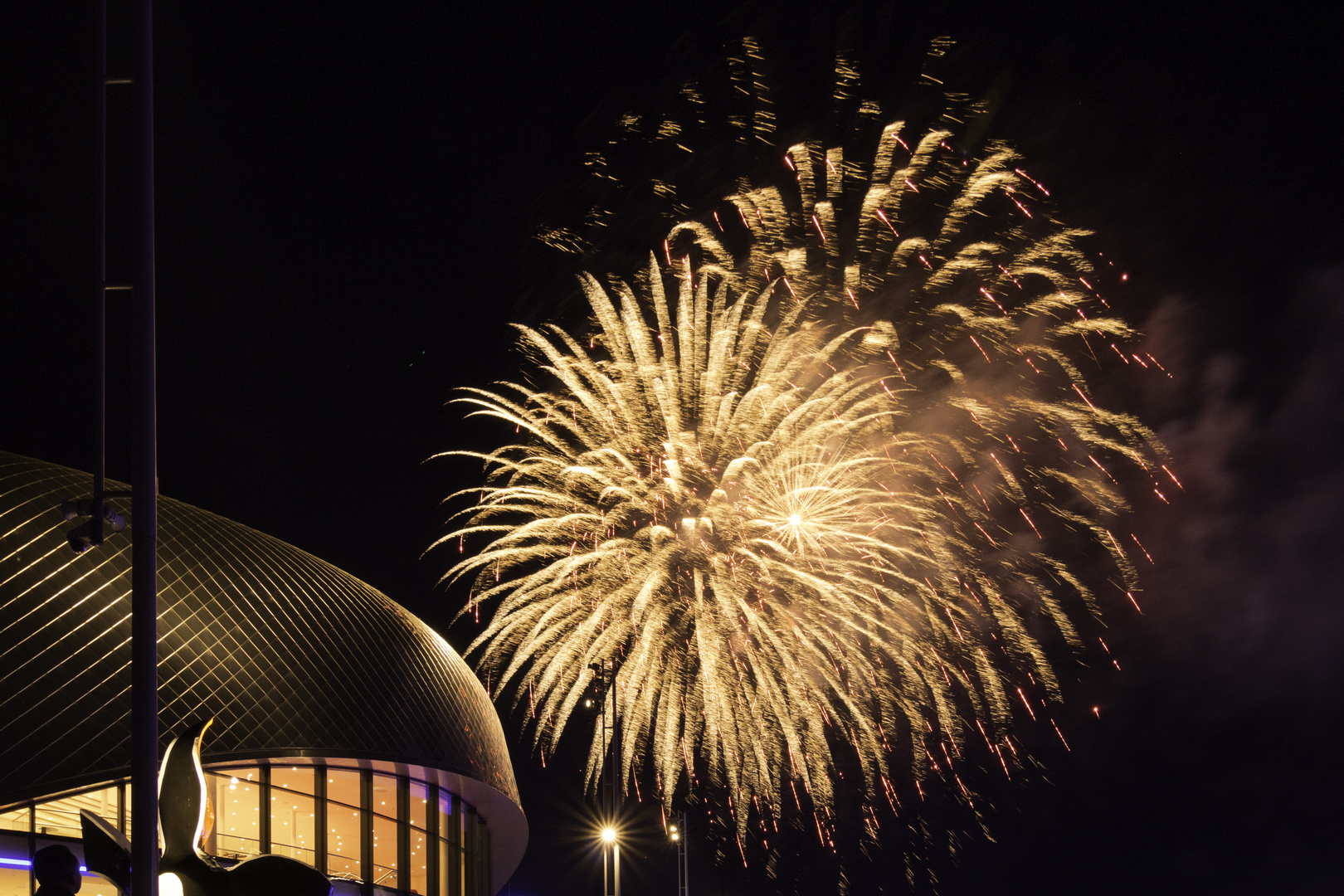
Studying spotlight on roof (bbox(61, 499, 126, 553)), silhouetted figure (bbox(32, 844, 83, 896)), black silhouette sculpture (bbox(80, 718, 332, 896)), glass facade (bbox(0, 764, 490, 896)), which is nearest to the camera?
silhouetted figure (bbox(32, 844, 83, 896))

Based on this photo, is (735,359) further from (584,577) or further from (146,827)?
(146,827)

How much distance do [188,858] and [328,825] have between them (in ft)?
67.1

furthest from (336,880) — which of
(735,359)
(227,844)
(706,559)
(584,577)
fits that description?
(735,359)

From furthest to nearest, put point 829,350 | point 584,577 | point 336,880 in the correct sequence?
point 336,880, point 584,577, point 829,350

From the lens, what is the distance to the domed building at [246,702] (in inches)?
758

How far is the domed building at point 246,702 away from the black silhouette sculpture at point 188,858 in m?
14.2

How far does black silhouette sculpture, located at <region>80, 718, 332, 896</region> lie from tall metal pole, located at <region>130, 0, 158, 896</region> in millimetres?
200

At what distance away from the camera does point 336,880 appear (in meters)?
25.8

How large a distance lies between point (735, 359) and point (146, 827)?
652 inches

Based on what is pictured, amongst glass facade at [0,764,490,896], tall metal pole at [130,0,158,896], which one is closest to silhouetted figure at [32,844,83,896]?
tall metal pole at [130,0,158,896]

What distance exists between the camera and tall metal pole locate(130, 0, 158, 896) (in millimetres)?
7121

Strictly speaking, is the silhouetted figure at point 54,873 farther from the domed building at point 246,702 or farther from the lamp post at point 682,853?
the lamp post at point 682,853

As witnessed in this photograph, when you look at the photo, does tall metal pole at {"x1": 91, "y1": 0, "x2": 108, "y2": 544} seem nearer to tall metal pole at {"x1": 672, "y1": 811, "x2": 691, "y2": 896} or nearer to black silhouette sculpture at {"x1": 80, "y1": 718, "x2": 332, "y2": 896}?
black silhouette sculpture at {"x1": 80, "y1": 718, "x2": 332, "y2": 896}

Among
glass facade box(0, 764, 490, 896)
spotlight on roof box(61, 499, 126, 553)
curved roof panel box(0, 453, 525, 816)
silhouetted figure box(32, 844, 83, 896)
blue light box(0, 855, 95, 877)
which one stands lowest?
silhouetted figure box(32, 844, 83, 896)
